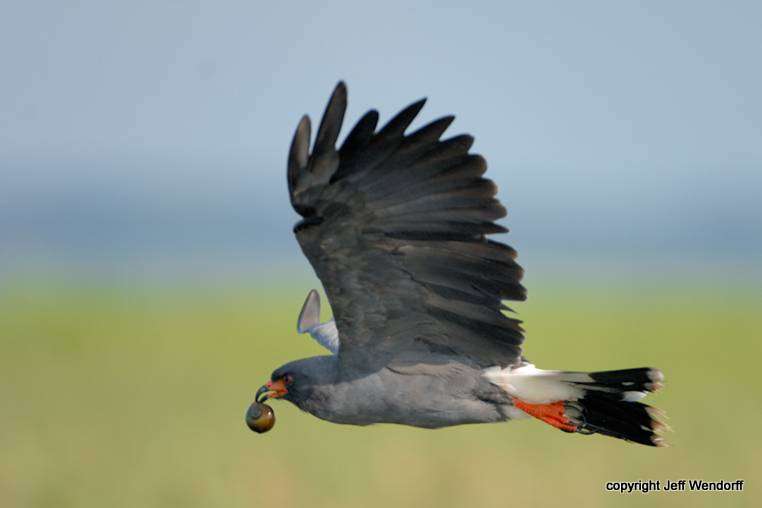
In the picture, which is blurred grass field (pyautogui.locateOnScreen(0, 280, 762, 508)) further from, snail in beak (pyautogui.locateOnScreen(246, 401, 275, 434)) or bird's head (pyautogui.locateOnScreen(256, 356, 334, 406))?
bird's head (pyautogui.locateOnScreen(256, 356, 334, 406))

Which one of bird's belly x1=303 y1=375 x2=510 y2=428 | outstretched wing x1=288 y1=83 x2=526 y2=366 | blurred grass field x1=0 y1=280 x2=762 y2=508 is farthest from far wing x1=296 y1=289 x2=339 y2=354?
blurred grass field x1=0 y1=280 x2=762 y2=508

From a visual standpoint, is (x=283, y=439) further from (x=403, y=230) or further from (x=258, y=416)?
(x=403, y=230)

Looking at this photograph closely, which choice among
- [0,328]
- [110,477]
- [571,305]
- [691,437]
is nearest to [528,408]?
[110,477]

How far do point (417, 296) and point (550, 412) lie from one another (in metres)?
1.29

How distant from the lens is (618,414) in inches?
379

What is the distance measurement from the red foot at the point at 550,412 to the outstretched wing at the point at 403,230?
1.48 feet

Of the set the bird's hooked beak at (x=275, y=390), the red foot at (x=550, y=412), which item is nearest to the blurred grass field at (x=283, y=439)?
the bird's hooked beak at (x=275, y=390)

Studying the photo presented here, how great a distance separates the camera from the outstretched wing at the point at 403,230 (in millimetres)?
8453

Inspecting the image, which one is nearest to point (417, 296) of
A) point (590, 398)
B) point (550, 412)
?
point (550, 412)

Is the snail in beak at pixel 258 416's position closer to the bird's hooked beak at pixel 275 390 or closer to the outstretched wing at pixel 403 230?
the bird's hooked beak at pixel 275 390

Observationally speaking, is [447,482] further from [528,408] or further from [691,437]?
[528,408]

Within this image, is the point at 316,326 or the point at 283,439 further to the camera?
the point at 283,439

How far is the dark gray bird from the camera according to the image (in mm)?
8500

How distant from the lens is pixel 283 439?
22516 mm
